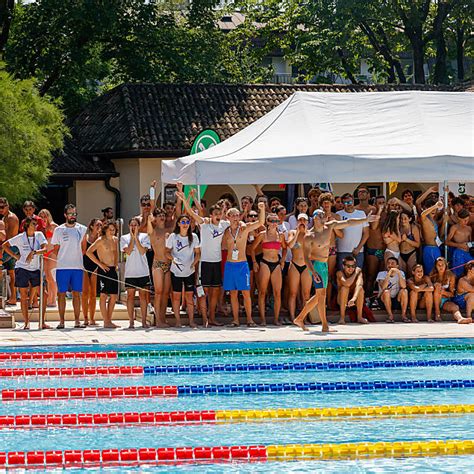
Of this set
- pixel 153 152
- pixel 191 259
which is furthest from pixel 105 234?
pixel 153 152

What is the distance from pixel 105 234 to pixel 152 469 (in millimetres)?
7982

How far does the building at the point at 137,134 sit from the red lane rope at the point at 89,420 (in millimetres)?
20208

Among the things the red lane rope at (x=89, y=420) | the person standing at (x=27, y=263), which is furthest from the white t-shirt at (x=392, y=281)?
the red lane rope at (x=89, y=420)

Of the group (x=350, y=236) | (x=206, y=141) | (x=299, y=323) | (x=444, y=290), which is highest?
(x=206, y=141)

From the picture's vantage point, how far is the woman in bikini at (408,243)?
54.2 ft

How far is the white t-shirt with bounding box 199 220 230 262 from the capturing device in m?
15.8

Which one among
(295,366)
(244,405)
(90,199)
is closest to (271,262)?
(295,366)

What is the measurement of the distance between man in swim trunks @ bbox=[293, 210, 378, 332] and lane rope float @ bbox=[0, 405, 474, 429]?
461cm

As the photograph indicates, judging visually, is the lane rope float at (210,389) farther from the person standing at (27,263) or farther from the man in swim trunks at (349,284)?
the person standing at (27,263)

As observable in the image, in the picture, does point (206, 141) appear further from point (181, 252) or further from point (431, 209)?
point (431, 209)

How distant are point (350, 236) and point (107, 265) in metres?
3.54

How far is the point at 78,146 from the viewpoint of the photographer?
107 ft

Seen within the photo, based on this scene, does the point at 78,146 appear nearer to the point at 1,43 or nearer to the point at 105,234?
the point at 1,43

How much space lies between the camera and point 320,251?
598 inches
